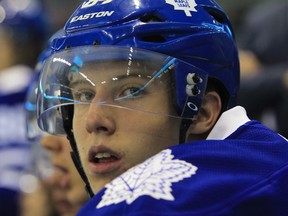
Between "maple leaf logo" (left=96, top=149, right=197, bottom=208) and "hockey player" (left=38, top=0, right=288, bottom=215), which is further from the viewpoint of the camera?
"hockey player" (left=38, top=0, right=288, bottom=215)

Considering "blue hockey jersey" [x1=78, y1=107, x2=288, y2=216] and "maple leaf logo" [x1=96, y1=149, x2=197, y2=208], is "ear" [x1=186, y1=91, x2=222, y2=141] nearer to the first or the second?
"blue hockey jersey" [x1=78, y1=107, x2=288, y2=216]

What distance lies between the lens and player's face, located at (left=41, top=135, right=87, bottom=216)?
3619 millimetres

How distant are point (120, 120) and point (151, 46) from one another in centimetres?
21

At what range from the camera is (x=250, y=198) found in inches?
79.3

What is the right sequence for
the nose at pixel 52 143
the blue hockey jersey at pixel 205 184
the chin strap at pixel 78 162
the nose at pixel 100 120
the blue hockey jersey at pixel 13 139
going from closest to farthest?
the blue hockey jersey at pixel 205 184
the nose at pixel 100 120
the chin strap at pixel 78 162
the nose at pixel 52 143
the blue hockey jersey at pixel 13 139

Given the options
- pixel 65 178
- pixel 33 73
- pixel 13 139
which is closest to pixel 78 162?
pixel 65 178

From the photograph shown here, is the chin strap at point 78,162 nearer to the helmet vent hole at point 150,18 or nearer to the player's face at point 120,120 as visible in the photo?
the player's face at point 120,120

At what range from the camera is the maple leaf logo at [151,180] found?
1.97m

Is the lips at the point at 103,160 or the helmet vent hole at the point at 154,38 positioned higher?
the helmet vent hole at the point at 154,38

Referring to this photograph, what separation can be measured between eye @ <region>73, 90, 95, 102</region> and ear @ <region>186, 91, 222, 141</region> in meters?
0.28

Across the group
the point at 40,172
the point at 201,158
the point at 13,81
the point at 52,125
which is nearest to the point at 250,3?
the point at 13,81

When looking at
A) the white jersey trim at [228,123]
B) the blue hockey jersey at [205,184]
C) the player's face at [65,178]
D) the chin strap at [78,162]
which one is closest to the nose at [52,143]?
the player's face at [65,178]

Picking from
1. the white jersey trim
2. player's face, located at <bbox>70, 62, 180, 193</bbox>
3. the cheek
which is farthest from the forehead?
the white jersey trim

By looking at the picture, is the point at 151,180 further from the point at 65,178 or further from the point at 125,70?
the point at 65,178
